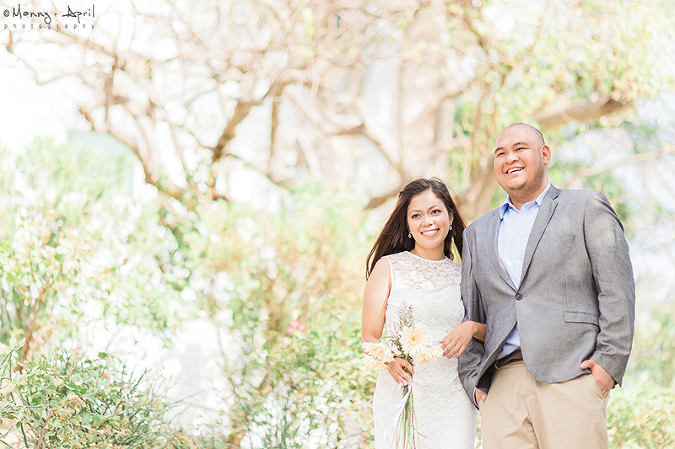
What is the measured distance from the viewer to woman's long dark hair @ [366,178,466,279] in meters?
3.54

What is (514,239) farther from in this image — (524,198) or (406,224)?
(406,224)

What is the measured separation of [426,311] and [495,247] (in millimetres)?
565

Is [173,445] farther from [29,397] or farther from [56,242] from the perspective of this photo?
[56,242]

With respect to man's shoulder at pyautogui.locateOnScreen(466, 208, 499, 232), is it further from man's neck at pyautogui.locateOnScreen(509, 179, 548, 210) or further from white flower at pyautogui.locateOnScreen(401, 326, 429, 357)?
white flower at pyautogui.locateOnScreen(401, 326, 429, 357)

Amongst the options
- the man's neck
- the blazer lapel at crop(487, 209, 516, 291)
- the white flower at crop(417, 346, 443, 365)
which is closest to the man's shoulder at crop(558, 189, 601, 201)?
the man's neck

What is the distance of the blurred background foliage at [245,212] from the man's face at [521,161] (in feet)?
6.32

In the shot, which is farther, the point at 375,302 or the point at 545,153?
the point at 375,302

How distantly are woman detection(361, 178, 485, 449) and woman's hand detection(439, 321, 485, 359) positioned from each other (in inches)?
3.6

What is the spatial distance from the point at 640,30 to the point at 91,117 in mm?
5463

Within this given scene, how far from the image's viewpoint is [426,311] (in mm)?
3336

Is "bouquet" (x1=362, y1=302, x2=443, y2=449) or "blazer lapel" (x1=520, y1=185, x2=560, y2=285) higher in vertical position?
"blazer lapel" (x1=520, y1=185, x2=560, y2=285)

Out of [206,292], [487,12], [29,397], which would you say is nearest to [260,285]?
[206,292]

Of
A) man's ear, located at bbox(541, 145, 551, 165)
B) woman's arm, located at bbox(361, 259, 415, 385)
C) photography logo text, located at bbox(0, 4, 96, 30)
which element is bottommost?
woman's arm, located at bbox(361, 259, 415, 385)

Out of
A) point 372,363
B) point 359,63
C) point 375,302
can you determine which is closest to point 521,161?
point 375,302
